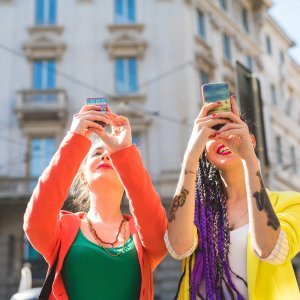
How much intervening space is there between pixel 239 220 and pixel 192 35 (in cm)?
1612

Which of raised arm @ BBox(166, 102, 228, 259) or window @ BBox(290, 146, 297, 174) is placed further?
window @ BBox(290, 146, 297, 174)

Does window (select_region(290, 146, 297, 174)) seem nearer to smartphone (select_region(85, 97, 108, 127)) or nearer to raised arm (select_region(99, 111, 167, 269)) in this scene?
raised arm (select_region(99, 111, 167, 269))

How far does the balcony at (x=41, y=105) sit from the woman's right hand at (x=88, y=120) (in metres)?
14.0

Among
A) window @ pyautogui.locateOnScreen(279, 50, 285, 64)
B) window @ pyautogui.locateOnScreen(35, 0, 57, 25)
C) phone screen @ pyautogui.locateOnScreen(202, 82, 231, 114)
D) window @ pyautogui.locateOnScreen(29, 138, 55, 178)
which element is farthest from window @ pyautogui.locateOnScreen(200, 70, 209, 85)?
phone screen @ pyautogui.locateOnScreen(202, 82, 231, 114)

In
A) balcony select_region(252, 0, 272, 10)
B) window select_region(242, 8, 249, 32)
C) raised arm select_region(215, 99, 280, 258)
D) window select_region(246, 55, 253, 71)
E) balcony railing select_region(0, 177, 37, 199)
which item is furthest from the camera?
balcony select_region(252, 0, 272, 10)

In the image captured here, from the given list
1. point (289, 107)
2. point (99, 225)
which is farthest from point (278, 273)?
point (289, 107)

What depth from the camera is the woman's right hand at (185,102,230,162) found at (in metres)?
2.05

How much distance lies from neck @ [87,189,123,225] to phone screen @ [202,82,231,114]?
2.34ft

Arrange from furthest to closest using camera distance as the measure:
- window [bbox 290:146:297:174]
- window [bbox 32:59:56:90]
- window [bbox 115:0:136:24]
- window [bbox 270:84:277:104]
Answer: window [bbox 270:84:277:104] < window [bbox 290:146:297:174] < window [bbox 115:0:136:24] < window [bbox 32:59:56:90]

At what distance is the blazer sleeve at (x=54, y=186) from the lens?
2.10m

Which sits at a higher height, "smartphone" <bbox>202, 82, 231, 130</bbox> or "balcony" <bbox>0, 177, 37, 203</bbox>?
"balcony" <bbox>0, 177, 37, 203</bbox>

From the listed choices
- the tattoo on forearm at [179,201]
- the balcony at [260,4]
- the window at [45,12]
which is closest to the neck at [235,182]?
the tattoo on forearm at [179,201]

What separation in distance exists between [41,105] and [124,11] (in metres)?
4.81

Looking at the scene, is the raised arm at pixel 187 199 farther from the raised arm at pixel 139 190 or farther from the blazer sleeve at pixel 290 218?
the blazer sleeve at pixel 290 218
